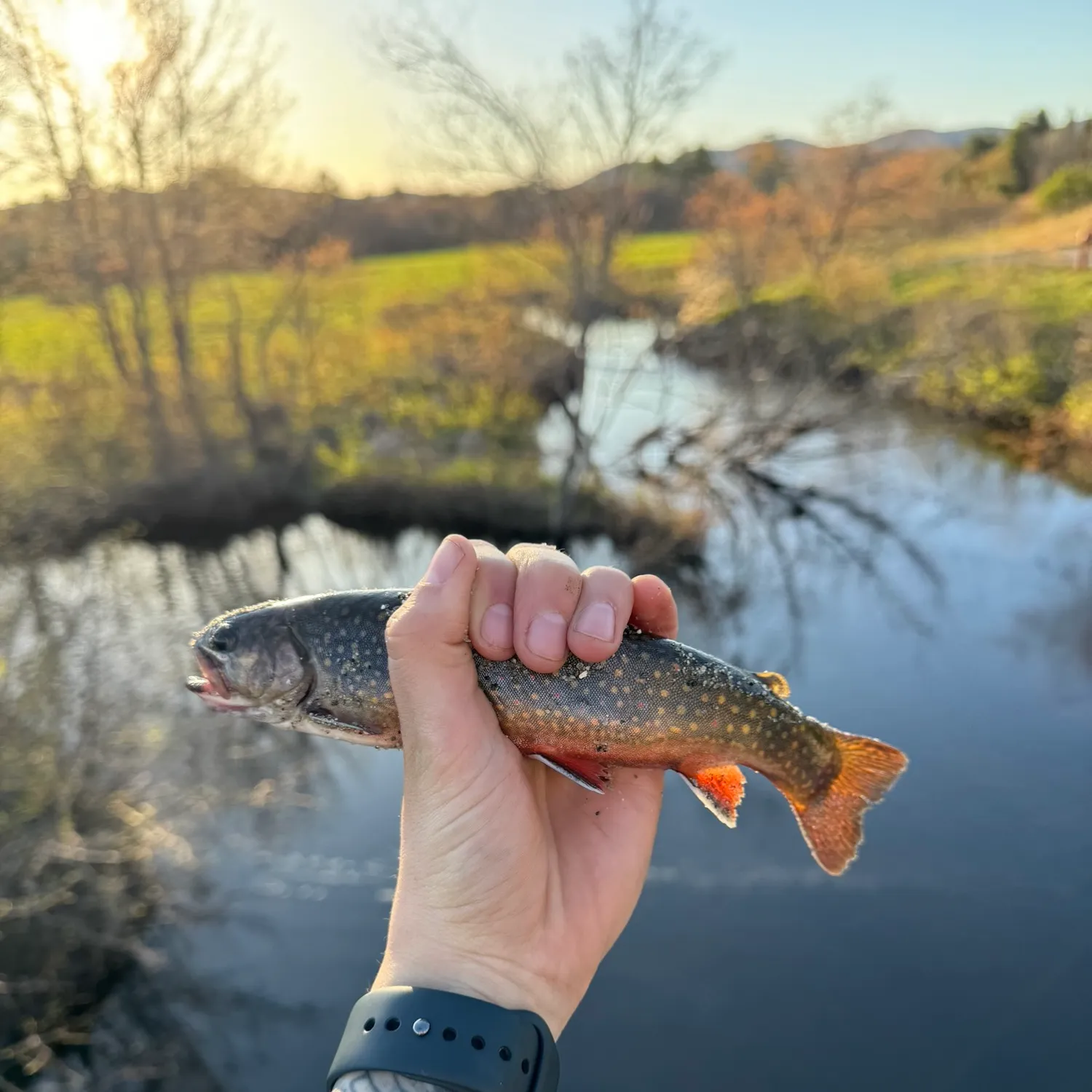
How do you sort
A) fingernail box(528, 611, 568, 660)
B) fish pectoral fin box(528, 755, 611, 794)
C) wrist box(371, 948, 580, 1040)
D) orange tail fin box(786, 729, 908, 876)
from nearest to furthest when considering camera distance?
wrist box(371, 948, 580, 1040), fingernail box(528, 611, 568, 660), fish pectoral fin box(528, 755, 611, 794), orange tail fin box(786, 729, 908, 876)

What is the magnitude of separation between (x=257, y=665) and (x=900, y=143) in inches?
1603

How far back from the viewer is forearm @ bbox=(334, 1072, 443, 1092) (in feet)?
7.06

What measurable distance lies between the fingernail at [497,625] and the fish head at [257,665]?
90cm

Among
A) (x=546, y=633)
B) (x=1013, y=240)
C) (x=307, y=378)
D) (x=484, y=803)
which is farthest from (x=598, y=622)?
(x=1013, y=240)

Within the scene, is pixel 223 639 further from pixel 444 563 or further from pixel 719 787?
pixel 719 787

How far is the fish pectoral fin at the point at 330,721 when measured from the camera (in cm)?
310

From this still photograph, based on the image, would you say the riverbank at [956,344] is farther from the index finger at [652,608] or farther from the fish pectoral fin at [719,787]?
the fish pectoral fin at [719,787]

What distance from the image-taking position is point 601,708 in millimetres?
2895

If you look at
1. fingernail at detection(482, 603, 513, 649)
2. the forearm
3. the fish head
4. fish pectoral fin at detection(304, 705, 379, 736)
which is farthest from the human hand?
the fish head

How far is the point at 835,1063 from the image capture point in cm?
690

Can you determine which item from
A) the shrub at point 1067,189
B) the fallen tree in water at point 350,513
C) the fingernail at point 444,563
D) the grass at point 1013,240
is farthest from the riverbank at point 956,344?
the fingernail at point 444,563

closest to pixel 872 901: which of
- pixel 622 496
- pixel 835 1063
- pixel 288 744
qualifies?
pixel 835 1063

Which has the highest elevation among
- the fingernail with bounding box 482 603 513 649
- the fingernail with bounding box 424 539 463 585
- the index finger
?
the fingernail with bounding box 424 539 463 585

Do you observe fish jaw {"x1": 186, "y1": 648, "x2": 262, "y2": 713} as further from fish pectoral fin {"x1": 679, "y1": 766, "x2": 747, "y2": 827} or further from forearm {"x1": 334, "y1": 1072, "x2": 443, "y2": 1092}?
fish pectoral fin {"x1": 679, "y1": 766, "x2": 747, "y2": 827}
